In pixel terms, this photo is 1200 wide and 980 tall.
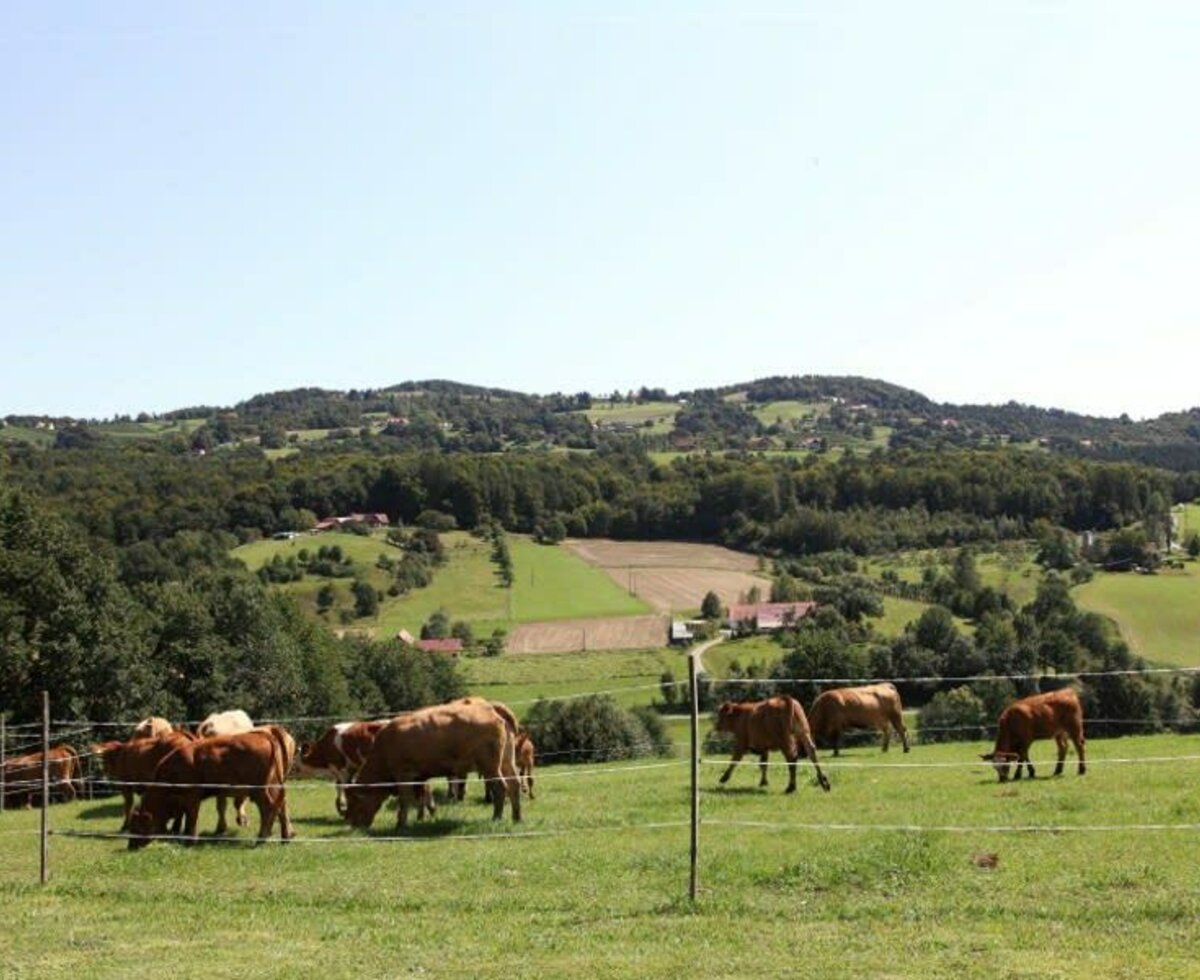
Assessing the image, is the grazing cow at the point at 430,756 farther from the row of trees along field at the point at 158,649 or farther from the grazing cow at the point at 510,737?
the row of trees along field at the point at 158,649

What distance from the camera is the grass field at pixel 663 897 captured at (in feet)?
38.5

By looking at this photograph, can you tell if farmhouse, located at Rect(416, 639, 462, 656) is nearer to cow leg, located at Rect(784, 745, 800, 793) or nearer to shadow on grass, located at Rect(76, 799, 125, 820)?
shadow on grass, located at Rect(76, 799, 125, 820)

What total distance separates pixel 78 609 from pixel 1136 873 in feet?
126

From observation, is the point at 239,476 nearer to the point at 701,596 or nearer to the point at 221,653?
the point at 701,596

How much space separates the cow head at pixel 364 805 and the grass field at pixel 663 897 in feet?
1.20

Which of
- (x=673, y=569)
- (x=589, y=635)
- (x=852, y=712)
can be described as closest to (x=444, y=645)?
(x=589, y=635)

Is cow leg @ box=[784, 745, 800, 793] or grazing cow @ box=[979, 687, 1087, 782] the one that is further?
grazing cow @ box=[979, 687, 1087, 782]

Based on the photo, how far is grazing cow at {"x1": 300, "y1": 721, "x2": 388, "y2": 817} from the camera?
25141 mm

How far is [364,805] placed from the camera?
21.0m

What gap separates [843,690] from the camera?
34.1 m

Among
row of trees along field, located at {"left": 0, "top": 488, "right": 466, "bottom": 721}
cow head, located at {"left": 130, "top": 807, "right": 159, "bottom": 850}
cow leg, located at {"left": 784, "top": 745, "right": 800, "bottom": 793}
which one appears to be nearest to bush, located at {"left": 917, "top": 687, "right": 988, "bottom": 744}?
row of trees along field, located at {"left": 0, "top": 488, "right": 466, "bottom": 721}

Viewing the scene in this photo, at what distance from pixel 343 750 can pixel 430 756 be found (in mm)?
5137

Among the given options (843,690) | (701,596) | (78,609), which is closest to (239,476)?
(701,596)

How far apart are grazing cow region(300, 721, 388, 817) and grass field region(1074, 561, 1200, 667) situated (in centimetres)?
7832
